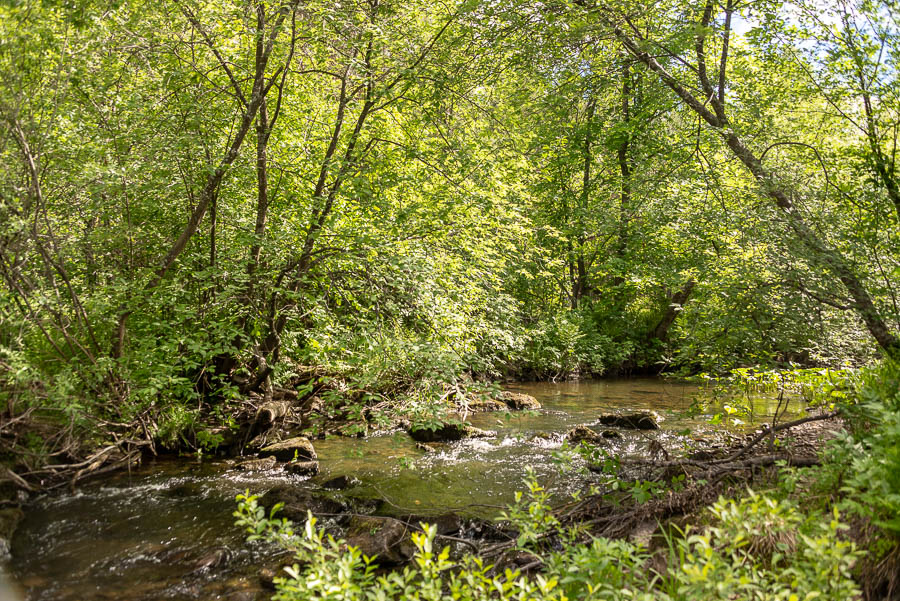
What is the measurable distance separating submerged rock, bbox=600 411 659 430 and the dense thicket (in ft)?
12.3

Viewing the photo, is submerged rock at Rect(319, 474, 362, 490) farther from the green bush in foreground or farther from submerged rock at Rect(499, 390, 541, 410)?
submerged rock at Rect(499, 390, 541, 410)

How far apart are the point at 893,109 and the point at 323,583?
642 cm

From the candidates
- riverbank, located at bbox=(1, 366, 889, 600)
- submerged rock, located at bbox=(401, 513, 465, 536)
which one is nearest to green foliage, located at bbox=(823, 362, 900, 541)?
riverbank, located at bbox=(1, 366, 889, 600)

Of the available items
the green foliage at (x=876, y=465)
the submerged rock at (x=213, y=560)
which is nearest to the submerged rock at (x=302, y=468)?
the submerged rock at (x=213, y=560)

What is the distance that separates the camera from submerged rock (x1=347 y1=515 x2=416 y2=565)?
549 centimetres

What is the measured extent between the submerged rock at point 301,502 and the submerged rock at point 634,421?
630cm

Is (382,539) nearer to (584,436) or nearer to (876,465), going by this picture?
(876,465)

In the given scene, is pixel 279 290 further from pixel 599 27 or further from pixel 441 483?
pixel 599 27

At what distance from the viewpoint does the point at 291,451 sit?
916cm

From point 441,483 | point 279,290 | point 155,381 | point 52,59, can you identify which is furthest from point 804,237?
point 52,59

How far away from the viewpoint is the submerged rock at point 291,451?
29.7 feet

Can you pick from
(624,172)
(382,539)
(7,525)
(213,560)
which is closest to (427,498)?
(382,539)

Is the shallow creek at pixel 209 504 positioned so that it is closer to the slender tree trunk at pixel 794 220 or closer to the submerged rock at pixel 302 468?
the submerged rock at pixel 302 468

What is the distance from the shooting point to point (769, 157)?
7770mm
